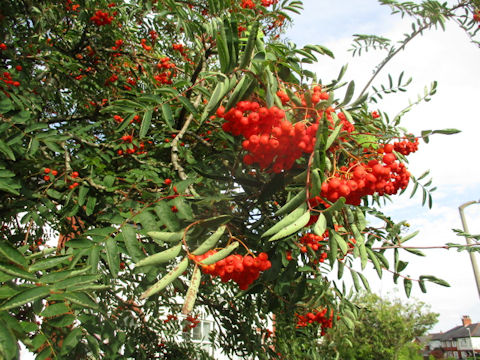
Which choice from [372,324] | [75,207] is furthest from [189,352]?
[372,324]

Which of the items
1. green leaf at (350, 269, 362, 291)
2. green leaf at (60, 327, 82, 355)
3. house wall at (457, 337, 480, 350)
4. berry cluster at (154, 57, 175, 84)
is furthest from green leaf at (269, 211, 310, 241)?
house wall at (457, 337, 480, 350)

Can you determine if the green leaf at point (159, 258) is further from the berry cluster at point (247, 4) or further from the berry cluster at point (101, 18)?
the berry cluster at point (101, 18)

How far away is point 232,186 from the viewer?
7.74ft

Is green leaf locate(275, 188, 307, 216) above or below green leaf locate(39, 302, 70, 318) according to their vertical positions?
above

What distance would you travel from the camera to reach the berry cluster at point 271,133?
154 cm

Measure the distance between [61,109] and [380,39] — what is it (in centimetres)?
421

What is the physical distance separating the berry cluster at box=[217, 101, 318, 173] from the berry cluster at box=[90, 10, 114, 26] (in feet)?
11.5

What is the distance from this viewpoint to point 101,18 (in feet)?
14.4

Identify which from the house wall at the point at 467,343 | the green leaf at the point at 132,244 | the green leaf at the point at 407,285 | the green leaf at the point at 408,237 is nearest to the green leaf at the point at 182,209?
the green leaf at the point at 132,244

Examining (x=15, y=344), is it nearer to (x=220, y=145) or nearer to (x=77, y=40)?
(x=220, y=145)

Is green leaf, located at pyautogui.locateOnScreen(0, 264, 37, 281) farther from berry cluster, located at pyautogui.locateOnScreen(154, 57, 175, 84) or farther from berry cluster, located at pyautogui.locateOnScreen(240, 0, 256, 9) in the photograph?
berry cluster, located at pyautogui.locateOnScreen(240, 0, 256, 9)

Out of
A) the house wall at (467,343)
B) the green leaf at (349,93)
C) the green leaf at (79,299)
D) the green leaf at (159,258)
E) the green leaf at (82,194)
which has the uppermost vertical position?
the green leaf at (82,194)

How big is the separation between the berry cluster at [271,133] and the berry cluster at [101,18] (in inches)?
138

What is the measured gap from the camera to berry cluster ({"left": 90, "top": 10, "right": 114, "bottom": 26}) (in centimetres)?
Result: 433
